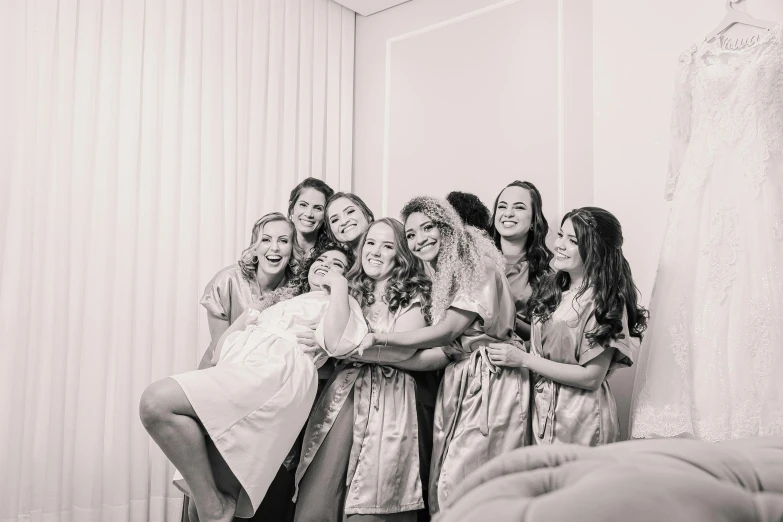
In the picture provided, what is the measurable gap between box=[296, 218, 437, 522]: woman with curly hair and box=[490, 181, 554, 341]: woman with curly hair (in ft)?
2.09

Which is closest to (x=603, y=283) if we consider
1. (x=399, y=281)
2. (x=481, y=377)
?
(x=481, y=377)

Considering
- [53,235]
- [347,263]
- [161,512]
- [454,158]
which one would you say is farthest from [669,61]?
[161,512]

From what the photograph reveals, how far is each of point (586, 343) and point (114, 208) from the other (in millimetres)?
2789

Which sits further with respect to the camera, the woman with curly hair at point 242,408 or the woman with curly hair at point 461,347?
the woman with curly hair at point 461,347

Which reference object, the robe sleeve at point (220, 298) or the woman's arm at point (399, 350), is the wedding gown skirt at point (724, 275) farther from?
the robe sleeve at point (220, 298)

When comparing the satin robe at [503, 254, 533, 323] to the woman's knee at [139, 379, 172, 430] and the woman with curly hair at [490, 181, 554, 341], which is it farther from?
the woman's knee at [139, 379, 172, 430]

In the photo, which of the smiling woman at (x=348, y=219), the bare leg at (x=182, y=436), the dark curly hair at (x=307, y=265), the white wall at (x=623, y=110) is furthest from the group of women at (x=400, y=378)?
the white wall at (x=623, y=110)

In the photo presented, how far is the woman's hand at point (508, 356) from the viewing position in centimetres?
292

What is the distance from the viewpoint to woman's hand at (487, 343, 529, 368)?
2.92 meters

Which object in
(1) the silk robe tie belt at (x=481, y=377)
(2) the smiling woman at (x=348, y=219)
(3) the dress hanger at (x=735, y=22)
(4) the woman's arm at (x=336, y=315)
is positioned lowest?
(1) the silk robe tie belt at (x=481, y=377)

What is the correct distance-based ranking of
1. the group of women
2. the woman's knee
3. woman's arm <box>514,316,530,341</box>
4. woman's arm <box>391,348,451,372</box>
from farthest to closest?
woman's arm <box>514,316,530,341</box> → woman's arm <box>391,348,451,372</box> → the group of women → the woman's knee

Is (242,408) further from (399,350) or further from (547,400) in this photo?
(547,400)

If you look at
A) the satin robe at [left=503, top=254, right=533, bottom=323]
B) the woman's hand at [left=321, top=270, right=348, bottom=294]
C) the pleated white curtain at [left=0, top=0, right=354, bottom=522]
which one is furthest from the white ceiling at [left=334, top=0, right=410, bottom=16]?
the woman's hand at [left=321, top=270, right=348, bottom=294]

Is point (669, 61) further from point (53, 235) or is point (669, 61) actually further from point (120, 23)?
point (53, 235)
